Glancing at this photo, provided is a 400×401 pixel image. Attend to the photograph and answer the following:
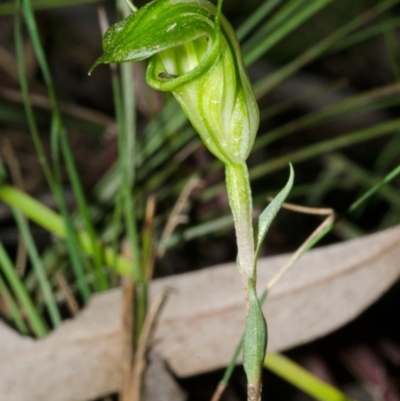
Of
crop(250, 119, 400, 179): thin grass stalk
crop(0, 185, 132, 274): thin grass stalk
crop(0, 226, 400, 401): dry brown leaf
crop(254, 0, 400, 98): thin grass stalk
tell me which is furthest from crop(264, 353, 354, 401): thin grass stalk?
crop(254, 0, 400, 98): thin grass stalk

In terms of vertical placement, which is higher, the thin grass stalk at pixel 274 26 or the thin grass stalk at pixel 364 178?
the thin grass stalk at pixel 274 26

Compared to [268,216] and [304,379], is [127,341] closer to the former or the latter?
[304,379]

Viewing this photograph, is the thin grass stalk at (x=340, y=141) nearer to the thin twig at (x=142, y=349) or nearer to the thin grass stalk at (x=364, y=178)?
the thin grass stalk at (x=364, y=178)

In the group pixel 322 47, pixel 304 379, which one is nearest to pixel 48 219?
pixel 304 379

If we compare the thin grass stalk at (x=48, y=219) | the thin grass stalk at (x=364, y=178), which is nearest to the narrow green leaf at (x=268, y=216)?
the thin grass stalk at (x=48, y=219)

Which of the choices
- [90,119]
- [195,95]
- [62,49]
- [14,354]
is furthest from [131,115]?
[62,49]

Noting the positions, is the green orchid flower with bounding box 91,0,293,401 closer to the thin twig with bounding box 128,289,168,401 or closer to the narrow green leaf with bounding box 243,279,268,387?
the narrow green leaf with bounding box 243,279,268,387
